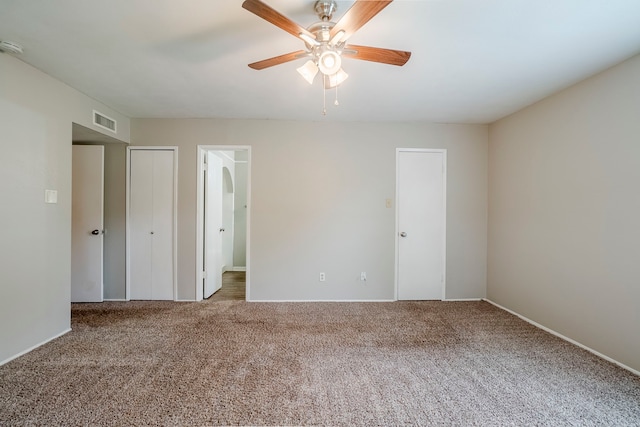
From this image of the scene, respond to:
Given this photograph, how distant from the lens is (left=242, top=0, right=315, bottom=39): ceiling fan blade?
1286 mm

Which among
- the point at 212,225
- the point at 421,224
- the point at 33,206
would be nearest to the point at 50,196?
the point at 33,206

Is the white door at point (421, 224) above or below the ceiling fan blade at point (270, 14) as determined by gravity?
below

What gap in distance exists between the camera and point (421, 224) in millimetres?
3773

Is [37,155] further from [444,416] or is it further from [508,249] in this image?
[508,249]

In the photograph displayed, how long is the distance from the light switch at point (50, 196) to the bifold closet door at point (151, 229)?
1.07 m

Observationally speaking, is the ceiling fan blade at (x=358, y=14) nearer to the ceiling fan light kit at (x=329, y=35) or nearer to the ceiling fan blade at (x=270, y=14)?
the ceiling fan light kit at (x=329, y=35)

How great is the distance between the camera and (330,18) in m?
1.64

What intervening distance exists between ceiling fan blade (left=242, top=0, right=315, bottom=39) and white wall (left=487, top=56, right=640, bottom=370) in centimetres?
270

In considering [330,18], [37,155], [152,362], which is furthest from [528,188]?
[37,155]

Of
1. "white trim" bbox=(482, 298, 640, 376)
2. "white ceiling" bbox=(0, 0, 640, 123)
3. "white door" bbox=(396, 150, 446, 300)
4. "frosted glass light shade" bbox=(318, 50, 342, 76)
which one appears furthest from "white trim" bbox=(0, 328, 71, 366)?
"white trim" bbox=(482, 298, 640, 376)

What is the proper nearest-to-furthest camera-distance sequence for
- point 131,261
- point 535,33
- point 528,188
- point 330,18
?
point 330,18, point 535,33, point 528,188, point 131,261

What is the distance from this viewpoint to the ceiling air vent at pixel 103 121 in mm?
3039

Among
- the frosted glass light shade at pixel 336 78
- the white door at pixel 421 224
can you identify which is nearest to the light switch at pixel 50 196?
the frosted glass light shade at pixel 336 78

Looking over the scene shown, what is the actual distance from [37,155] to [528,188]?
501 centimetres
